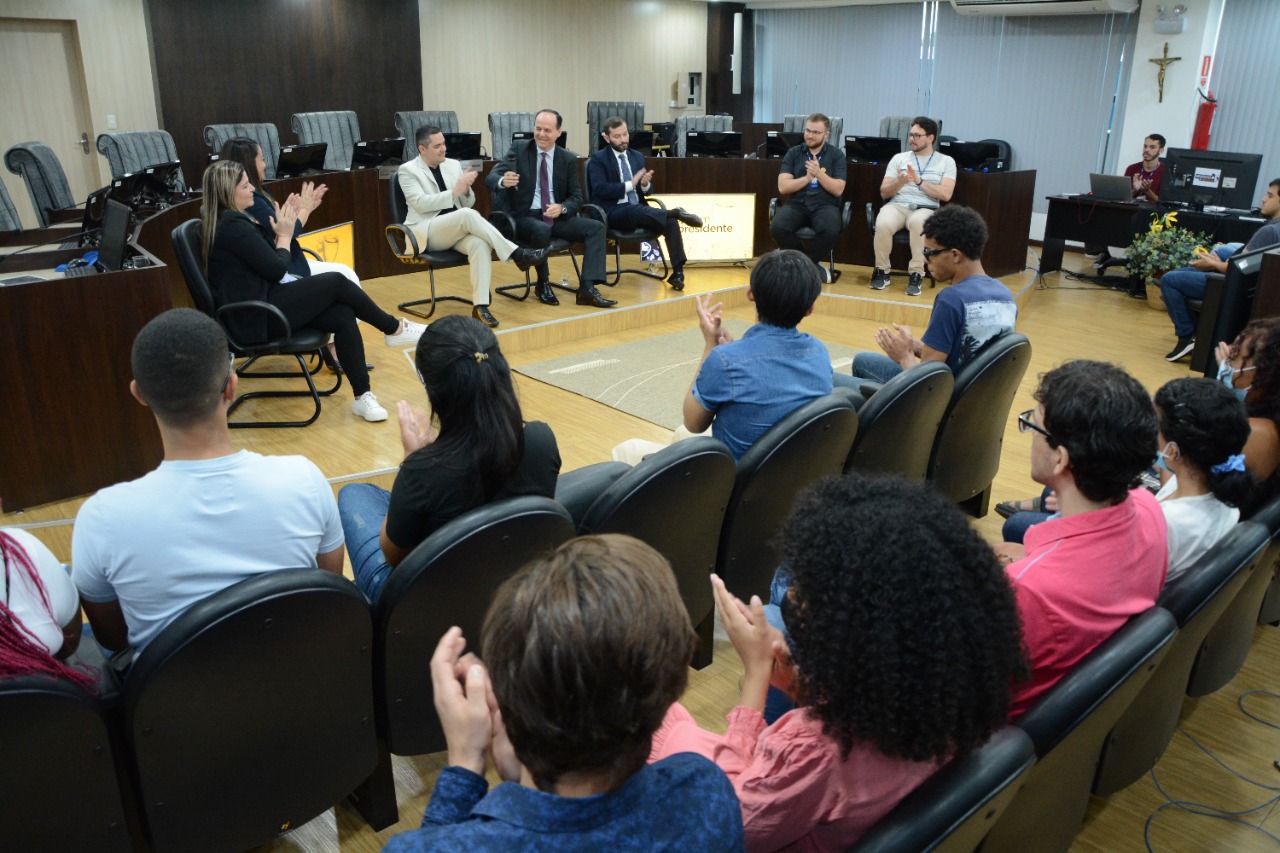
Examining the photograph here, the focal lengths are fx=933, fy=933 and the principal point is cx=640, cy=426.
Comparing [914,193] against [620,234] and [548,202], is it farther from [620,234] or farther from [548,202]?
[548,202]

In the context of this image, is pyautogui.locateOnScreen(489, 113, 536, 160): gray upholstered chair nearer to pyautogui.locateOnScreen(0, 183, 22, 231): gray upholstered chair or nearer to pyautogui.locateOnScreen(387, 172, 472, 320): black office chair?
pyautogui.locateOnScreen(387, 172, 472, 320): black office chair

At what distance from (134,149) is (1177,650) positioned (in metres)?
8.58

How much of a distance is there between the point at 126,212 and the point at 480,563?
291 cm

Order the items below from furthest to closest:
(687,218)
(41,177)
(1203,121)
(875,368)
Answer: (1203,121), (687,218), (41,177), (875,368)

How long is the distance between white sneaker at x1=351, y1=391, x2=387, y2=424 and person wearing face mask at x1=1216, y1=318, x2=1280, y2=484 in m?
3.23

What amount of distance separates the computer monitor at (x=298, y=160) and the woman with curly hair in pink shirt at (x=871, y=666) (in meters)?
5.87

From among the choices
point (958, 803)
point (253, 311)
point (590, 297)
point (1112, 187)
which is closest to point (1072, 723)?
point (958, 803)

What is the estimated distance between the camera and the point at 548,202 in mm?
6223

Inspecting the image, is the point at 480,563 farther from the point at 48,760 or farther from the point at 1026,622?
the point at 1026,622

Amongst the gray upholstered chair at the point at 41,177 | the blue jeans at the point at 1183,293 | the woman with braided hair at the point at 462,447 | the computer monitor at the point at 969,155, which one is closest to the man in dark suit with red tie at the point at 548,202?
the computer monitor at the point at 969,155

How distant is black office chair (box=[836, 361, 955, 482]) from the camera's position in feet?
8.28

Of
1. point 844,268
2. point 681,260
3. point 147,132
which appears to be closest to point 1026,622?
point 681,260

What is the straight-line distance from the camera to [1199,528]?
74.2 inches

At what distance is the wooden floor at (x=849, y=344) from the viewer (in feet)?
6.49
